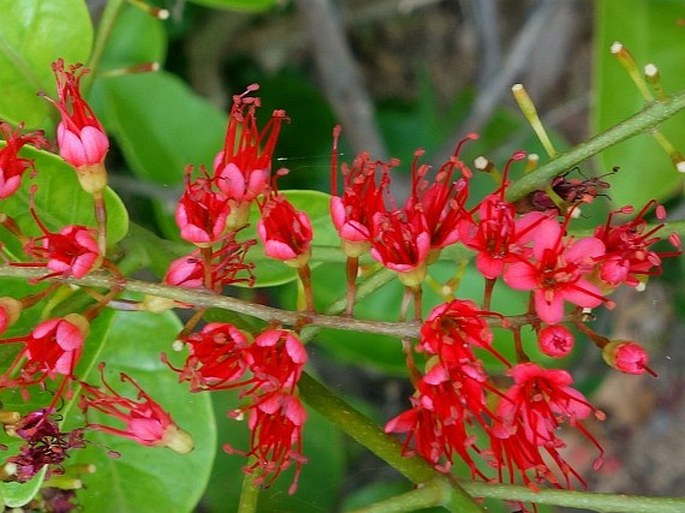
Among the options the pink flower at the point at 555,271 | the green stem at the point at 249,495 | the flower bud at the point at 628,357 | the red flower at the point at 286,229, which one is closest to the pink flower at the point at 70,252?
the red flower at the point at 286,229

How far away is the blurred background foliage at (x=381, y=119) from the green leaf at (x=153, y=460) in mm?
124

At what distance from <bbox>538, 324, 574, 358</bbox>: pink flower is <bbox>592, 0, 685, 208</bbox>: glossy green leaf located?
1.61 ft

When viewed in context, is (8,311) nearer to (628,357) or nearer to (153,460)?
(153,460)

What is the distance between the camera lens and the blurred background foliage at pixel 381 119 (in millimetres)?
1467

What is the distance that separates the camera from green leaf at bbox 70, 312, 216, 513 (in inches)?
46.5

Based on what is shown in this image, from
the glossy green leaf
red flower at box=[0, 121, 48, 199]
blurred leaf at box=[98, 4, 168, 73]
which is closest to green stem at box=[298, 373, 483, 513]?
red flower at box=[0, 121, 48, 199]

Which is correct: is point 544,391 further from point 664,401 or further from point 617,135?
point 664,401

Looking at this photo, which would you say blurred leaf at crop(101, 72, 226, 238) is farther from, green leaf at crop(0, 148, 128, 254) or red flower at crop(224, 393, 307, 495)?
red flower at crop(224, 393, 307, 495)

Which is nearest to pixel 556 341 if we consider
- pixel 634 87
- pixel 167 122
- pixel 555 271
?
pixel 555 271

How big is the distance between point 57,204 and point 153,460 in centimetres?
35

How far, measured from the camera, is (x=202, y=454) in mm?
1197

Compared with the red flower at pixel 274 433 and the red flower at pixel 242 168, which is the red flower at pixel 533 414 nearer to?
the red flower at pixel 274 433

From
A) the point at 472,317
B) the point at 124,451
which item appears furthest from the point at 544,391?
the point at 124,451

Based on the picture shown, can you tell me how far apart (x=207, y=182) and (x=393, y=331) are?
0.24 m
